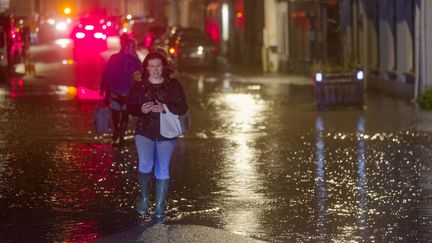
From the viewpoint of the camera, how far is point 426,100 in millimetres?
23078

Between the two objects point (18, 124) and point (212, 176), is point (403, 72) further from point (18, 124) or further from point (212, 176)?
point (212, 176)

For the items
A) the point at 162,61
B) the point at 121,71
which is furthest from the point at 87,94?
the point at 162,61

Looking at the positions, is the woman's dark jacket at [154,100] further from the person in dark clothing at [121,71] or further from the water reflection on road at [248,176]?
the person in dark clothing at [121,71]

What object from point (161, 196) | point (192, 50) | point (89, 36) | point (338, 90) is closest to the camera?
point (161, 196)

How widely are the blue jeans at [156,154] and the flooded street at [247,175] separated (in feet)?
1.50

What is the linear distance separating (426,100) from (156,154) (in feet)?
42.0

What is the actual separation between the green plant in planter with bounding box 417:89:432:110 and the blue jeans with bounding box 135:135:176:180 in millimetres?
12716

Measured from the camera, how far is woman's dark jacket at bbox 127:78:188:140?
10.9m

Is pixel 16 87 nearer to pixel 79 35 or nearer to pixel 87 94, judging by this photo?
pixel 87 94

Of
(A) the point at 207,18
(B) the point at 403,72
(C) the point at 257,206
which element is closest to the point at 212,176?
(C) the point at 257,206

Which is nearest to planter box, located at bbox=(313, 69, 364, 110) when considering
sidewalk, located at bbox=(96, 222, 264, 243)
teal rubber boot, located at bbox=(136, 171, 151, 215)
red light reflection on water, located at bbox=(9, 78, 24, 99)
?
red light reflection on water, located at bbox=(9, 78, 24, 99)

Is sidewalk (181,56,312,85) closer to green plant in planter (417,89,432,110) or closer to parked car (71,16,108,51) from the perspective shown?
parked car (71,16,108,51)

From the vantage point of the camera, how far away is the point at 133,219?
11062 mm

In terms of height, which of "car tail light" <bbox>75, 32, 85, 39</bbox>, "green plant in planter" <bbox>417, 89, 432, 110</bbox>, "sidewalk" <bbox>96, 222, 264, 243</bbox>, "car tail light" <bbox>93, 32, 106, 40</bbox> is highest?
"car tail light" <bbox>75, 32, 85, 39</bbox>
